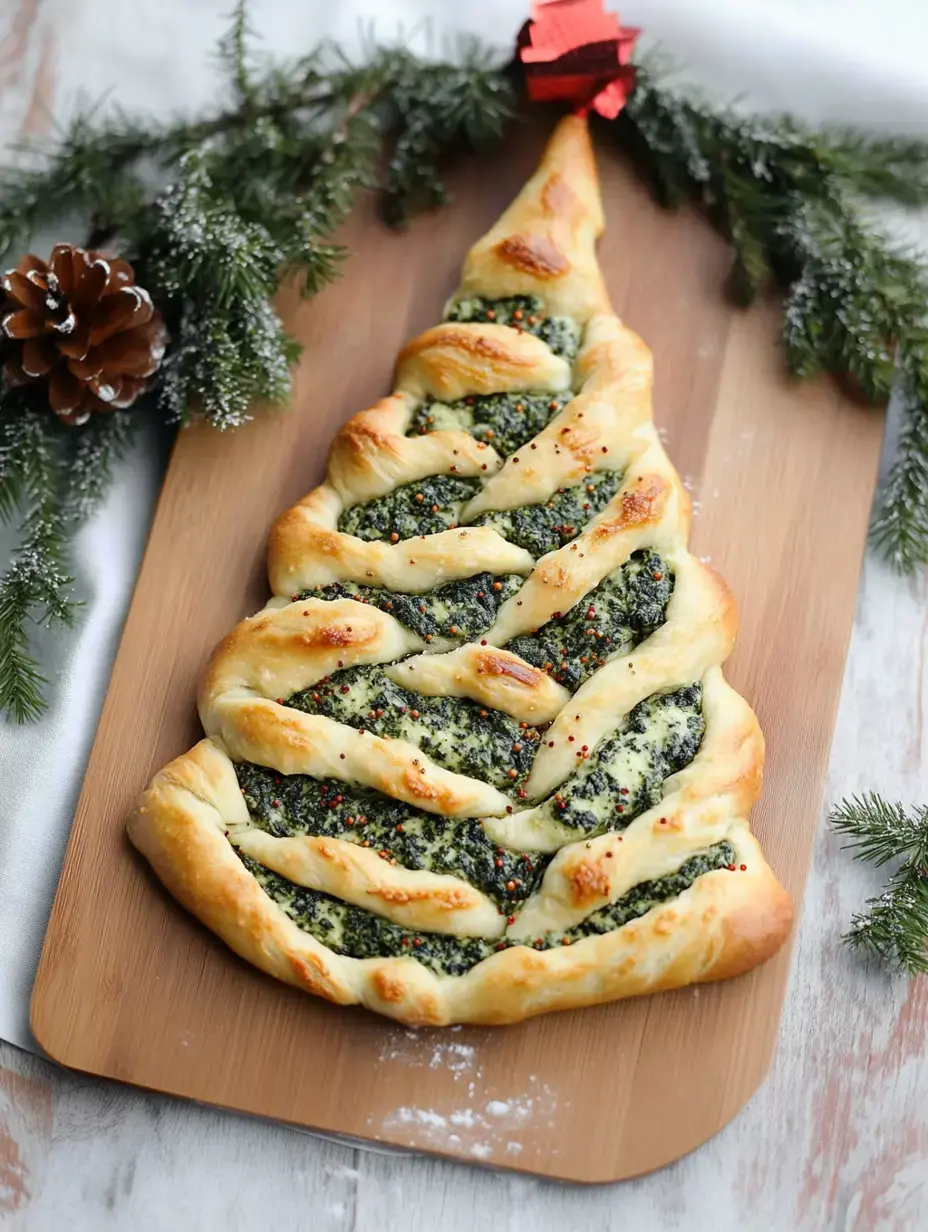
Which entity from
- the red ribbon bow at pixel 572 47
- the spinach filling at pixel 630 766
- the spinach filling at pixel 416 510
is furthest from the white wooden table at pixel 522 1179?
the red ribbon bow at pixel 572 47

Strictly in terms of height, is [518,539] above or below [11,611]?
above

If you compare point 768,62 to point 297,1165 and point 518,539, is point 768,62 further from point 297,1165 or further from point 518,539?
point 297,1165

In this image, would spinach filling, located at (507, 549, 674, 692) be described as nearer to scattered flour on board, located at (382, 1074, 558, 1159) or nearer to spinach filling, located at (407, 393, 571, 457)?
spinach filling, located at (407, 393, 571, 457)

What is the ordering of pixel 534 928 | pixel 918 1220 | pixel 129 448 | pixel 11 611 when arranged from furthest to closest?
pixel 129 448
pixel 11 611
pixel 918 1220
pixel 534 928

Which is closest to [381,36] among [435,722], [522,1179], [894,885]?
[435,722]

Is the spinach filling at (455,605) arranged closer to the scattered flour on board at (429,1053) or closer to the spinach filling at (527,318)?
the spinach filling at (527,318)

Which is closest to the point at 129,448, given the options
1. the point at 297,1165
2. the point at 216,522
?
the point at 216,522

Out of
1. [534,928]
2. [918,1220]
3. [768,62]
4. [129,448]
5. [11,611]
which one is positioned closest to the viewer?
[534,928]
